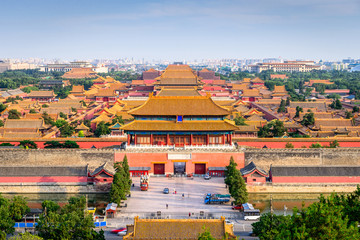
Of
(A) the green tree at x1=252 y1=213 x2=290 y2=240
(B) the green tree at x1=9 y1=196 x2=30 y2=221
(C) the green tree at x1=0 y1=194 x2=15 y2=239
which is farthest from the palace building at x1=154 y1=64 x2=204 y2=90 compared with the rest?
(A) the green tree at x1=252 y1=213 x2=290 y2=240

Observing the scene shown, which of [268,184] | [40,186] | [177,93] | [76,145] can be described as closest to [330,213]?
[268,184]

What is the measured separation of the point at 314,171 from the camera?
34.4m

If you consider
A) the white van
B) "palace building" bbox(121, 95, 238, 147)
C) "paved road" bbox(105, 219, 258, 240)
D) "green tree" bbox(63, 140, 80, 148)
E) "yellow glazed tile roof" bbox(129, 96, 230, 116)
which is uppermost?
"yellow glazed tile roof" bbox(129, 96, 230, 116)

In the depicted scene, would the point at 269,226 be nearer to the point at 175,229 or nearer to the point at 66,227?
the point at 175,229

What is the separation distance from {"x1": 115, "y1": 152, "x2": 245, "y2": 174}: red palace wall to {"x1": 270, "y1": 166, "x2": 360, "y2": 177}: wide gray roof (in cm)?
421

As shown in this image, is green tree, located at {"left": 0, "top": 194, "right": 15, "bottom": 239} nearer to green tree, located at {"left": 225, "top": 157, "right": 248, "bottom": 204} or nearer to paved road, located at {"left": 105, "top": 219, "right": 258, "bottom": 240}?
paved road, located at {"left": 105, "top": 219, "right": 258, "bottom": 240}

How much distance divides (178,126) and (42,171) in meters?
12.2

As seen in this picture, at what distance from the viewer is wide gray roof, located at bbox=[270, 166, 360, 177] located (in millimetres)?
34188

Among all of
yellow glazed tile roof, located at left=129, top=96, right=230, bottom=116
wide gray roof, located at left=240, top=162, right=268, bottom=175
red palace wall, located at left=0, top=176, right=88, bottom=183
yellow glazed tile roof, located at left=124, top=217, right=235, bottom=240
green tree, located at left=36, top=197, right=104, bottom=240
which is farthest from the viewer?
yellow glazed tile roof, located at left=129, top=96, right=230, bottom=116

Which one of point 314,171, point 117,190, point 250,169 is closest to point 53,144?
point 117,190

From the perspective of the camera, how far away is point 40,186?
112ft

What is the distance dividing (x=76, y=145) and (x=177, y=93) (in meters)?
19.6

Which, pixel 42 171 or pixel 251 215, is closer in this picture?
pixel 251 215

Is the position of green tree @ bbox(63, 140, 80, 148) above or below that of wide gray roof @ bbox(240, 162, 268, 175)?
above
